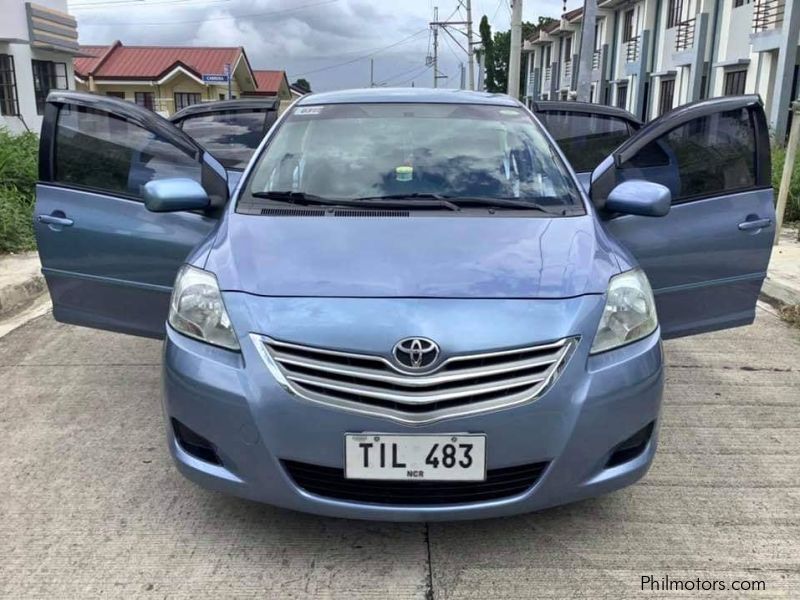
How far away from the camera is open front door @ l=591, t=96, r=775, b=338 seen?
3.72m

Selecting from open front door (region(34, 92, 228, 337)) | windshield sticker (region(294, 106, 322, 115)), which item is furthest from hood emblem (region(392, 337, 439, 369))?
windshield sticker (region(294, 106, 322, 115))

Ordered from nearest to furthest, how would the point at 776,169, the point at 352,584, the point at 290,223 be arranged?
the point at 352,584, the point at 290,223, the point at 776,169

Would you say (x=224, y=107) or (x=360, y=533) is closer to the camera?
(x=360, y=533)

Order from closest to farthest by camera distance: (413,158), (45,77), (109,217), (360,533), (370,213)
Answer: (360,533), (370,213), (413,158), (109,217), (45,77)

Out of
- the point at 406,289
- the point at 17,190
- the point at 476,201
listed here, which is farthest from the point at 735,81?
the point at 406,289

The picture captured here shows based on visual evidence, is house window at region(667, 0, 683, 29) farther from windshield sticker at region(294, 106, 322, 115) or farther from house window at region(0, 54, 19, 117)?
windshield sticker at region(294, 106, 322, 115)

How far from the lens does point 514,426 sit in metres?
2.33

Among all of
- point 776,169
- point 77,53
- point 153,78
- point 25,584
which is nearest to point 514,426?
point 25,584

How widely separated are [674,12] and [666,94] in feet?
8.97

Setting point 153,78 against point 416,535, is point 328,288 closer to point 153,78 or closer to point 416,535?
point 416,535

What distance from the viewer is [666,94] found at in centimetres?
2686

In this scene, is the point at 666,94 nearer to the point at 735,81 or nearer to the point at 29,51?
the point at 735,81

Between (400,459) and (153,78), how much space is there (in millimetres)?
42331

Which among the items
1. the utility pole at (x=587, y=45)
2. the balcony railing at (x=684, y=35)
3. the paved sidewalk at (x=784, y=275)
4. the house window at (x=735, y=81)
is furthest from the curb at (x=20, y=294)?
the balcony railing at (x=684, y=35)
